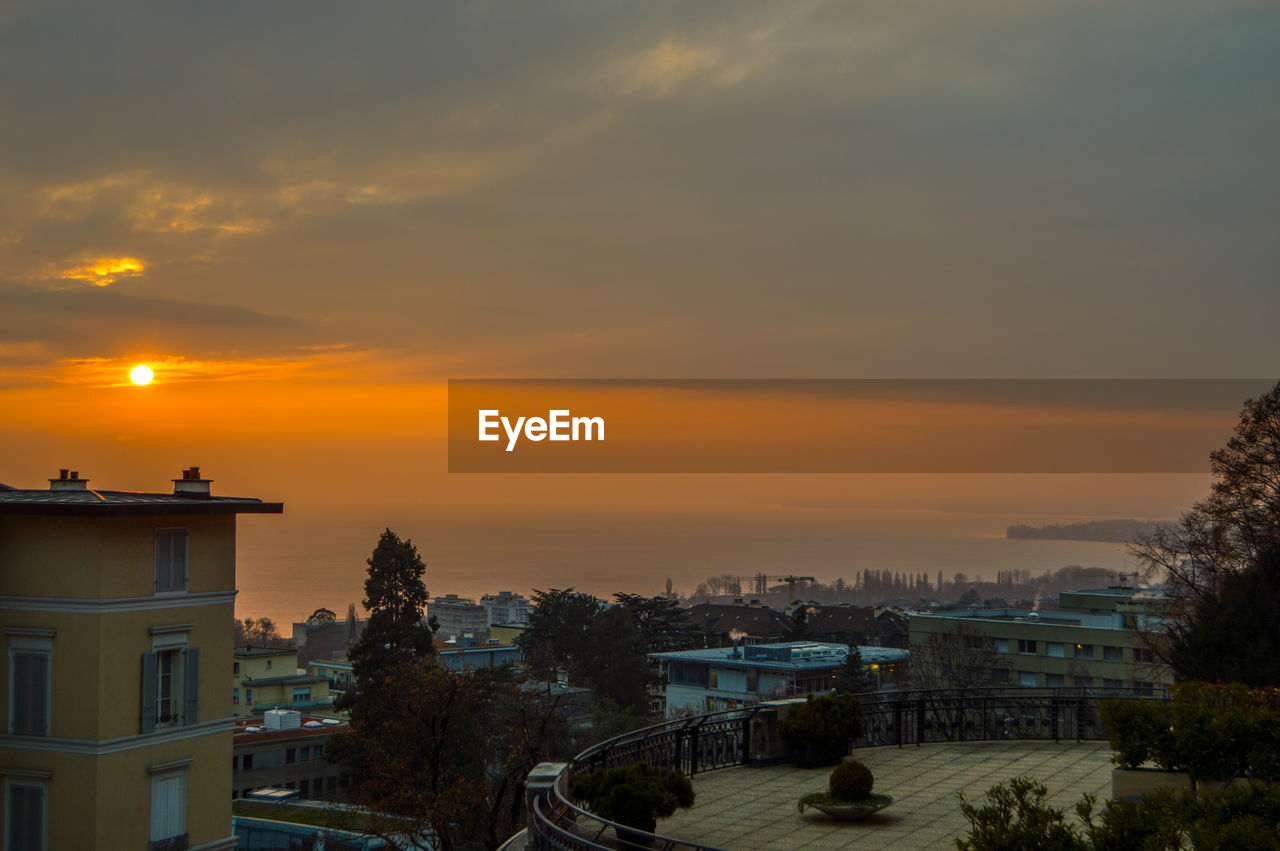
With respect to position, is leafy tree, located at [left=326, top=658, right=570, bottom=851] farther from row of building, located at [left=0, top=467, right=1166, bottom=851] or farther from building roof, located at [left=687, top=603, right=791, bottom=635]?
building roof, located at [left=687, top=603, right=791, bottom=635]

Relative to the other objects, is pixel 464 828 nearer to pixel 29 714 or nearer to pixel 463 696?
pixel 463 696

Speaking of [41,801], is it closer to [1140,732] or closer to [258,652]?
[1140,732]

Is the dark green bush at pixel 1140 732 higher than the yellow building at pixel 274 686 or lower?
higher

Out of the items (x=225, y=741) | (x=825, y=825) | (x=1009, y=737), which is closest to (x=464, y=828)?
(x=225, y=741)

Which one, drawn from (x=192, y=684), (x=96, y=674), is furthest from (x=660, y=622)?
(x=96, y=674)

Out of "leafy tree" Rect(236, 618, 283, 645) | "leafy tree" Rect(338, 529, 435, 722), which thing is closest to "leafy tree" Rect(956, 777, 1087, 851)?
"leafy tree" Rect(338, 529, 435, 722)

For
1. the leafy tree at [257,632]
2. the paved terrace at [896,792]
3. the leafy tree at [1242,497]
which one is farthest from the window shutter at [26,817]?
the leafy tree at [257,632]

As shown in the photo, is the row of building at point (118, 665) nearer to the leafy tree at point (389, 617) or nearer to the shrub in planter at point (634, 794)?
the shrub in planter at point (634, 794)
